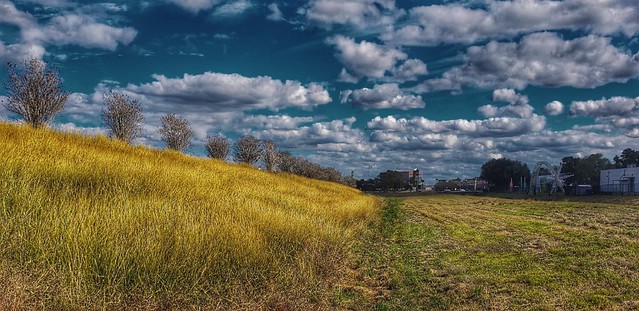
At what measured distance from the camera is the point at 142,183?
38.0 ft

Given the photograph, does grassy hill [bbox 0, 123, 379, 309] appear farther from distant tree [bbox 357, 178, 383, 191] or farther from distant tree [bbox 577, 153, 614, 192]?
distant tree [bbox 357, 178, 383, 191]

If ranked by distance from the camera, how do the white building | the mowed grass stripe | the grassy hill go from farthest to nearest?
the white building < the mowed grass stripe < the grassy hill

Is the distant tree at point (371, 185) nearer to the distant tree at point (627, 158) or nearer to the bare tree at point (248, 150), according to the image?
the distant tree at point (627, 158)

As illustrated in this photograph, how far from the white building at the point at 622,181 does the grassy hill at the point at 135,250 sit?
258 ft

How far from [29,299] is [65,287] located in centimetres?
38

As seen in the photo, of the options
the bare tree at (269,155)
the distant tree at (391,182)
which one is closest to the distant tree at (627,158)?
the distant tree at (391,182)

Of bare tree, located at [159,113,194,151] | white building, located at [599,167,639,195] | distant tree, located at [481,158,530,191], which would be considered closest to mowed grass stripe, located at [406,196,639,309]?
bare tree, located at [159,113,194,151]

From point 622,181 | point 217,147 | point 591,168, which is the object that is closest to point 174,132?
point 217,147

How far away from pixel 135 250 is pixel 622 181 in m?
93.7

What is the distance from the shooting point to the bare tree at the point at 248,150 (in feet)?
190

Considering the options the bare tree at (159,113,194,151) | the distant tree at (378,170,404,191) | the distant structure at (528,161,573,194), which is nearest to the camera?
the bare tree at (159,113,194,151)

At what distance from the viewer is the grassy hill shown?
18.3ft

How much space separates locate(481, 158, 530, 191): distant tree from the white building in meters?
44.1

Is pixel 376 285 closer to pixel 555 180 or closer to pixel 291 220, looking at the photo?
pixel 291 220
